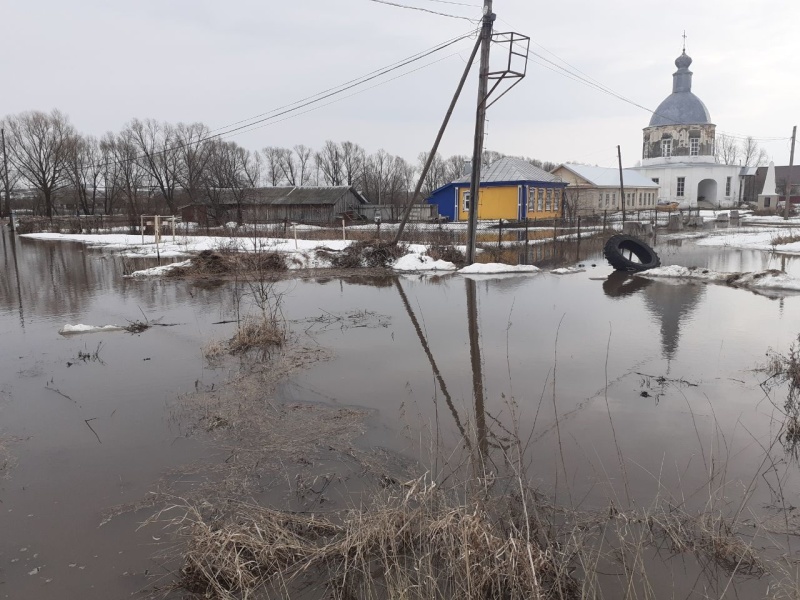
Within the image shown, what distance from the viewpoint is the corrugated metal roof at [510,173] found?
1542 inches

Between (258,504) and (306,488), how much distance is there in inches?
16.3

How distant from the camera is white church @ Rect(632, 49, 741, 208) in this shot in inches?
2451

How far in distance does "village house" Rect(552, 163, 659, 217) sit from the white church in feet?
33.7

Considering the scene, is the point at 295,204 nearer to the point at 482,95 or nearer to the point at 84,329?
the point at 482,95

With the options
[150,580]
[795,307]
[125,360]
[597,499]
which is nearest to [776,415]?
[597,499]

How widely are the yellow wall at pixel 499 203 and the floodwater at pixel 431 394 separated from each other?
2609cm

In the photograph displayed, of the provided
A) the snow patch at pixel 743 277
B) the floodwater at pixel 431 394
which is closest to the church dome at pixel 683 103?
the snow patch at pixel 743 277

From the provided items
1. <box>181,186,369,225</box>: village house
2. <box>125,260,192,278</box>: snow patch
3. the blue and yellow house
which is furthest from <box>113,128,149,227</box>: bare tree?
<box>125,260,192,278</box>: snow patch

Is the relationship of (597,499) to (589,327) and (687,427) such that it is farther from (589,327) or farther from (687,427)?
(589,327)

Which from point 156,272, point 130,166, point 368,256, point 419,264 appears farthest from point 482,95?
point 130,166

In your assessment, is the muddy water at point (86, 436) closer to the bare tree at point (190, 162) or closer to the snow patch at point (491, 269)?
the snow patch at point (491, 269)

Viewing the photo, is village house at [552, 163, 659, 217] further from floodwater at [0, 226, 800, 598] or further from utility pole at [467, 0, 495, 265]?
floodwater at [0, 226, 800, 598]

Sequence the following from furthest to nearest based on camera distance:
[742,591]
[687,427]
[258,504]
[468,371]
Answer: [468,371]
[687,427]
[258,504]
[742,591]

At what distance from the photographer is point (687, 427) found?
5.60m
